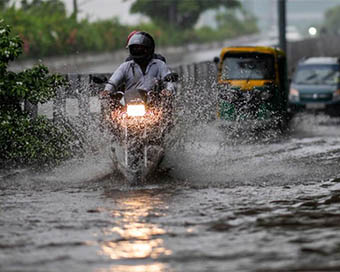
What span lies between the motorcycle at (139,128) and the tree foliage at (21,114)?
1.93 metres

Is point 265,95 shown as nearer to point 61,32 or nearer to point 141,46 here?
point 141,46

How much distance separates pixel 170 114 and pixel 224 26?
118 m

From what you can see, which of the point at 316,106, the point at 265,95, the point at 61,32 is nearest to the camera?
the point at 265,95

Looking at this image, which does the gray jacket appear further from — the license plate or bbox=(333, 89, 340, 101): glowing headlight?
bbox=(333, 89, 340, 101): glowing headlight

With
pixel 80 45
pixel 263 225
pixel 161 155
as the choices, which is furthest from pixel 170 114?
pixel 80 45

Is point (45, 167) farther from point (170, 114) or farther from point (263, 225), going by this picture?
point (263, 225)

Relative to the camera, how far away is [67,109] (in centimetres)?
1559

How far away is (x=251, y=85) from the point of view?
21.7 metres

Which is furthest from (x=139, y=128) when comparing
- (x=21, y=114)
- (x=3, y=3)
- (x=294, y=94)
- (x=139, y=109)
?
(x=3, y=3)

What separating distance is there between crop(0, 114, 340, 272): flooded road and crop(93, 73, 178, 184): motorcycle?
0.23 m

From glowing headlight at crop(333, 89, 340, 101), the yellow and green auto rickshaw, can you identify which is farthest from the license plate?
the yellow and green auto rickshaw

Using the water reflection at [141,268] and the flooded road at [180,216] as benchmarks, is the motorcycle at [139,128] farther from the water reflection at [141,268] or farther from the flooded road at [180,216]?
the water reflection at [141,268]

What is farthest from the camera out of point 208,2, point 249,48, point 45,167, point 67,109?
point 208,2

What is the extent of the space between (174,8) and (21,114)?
74887 mm
